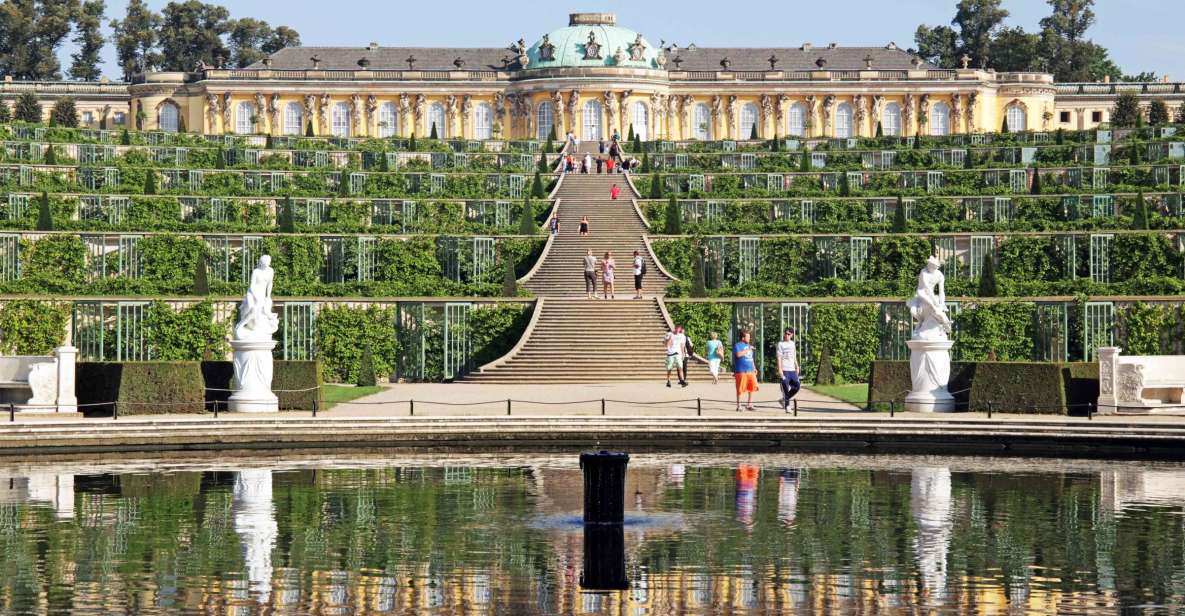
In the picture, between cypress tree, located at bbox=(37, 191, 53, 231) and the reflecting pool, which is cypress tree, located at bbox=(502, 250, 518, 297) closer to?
cypress tree, located at bbox=(37, 191, 53, 231)

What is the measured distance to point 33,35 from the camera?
12494cm

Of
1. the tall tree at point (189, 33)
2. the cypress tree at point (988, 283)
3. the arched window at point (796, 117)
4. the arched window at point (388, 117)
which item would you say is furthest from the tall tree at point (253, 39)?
the cypress tree at point (988, 283)

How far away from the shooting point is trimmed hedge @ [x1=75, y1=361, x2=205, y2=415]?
35.2 meters

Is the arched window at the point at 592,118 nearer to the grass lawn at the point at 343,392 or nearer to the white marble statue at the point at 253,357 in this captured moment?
the grass lawn at the point at 343,392

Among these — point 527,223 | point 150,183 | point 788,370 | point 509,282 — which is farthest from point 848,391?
point 150,183

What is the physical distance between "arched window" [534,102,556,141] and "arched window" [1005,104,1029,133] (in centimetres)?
2645

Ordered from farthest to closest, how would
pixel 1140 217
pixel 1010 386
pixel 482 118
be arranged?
pixel 482 118 < pixel 1140 217 < pixel 1010 386

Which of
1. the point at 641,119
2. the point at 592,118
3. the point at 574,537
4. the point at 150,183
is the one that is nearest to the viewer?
the point at 574,537

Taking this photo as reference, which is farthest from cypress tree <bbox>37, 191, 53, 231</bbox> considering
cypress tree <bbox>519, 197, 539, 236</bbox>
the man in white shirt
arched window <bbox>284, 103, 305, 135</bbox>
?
arched window <bbox>284, 103, 305, 135</bbox>

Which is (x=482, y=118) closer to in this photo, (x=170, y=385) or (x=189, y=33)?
(x=189, y=33)

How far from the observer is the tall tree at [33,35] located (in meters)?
123

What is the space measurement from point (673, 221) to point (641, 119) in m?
50.6

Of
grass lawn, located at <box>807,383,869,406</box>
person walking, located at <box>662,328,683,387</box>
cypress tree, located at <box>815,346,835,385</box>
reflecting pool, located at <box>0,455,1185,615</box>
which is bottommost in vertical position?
reflecting pool, located at <box>0,455,1185,615</box>

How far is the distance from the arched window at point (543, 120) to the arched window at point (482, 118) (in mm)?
3288
